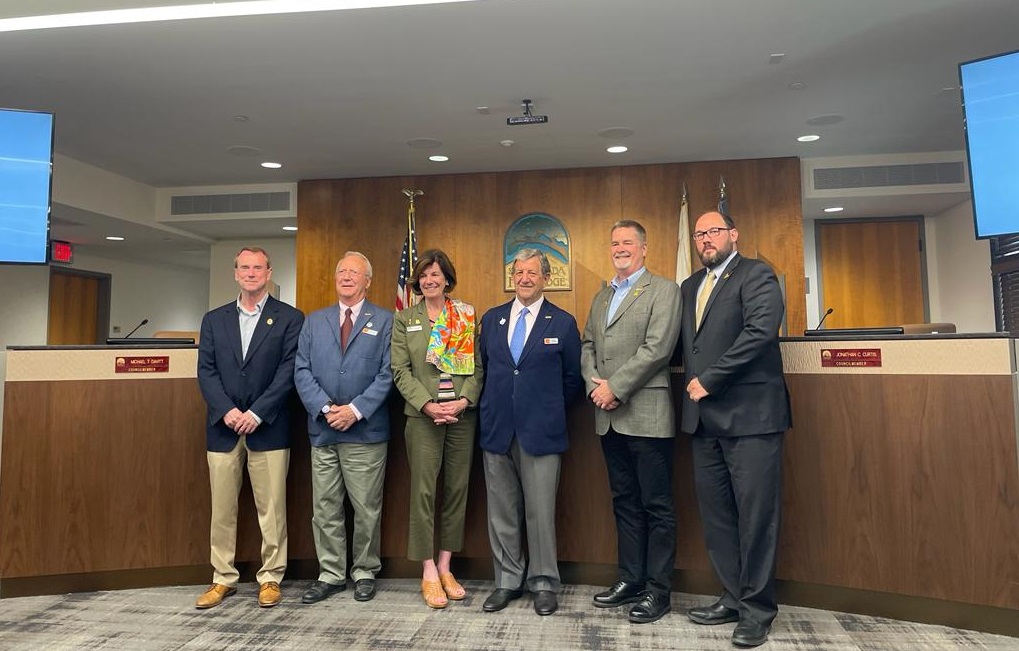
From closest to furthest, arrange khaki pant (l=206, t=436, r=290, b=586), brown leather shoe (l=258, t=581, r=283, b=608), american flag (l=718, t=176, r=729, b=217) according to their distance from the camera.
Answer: brown leather shoe (l=258, t=581, r=283, b=608) → khaki pant (l=206, t=436, r=290, b=586) → american flag (l=718, t=176, r=729, b=217)

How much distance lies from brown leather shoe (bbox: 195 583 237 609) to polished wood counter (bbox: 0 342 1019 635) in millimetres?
244

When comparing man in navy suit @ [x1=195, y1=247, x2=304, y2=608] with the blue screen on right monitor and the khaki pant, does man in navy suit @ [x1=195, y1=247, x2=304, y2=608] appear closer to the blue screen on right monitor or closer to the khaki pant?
the khaki pant

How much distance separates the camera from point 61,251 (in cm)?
872

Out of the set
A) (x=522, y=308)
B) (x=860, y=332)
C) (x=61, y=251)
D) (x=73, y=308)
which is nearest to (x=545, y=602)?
(x=522, y=308)

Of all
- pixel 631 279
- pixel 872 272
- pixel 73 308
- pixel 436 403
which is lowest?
pixel 436 403

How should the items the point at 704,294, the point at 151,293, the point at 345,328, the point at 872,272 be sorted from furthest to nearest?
the point at 151,293 < the point at 872,272 < the point at 345,328 < the point at 704,294

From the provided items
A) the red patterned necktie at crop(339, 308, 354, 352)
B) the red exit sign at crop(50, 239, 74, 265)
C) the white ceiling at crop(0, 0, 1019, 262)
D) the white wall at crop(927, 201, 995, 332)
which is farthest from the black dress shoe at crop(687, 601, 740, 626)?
the red exit sign at crop(50, 239, 74, 265)

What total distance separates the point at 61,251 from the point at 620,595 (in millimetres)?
8992

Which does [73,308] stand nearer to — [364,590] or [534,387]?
[364,590]

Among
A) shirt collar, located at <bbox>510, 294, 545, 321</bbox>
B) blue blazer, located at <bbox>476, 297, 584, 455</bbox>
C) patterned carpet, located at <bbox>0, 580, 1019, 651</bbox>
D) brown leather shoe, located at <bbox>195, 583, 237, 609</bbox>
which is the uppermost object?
shirt collar, located at <bbox>510, 294, 545, 321</bbox>

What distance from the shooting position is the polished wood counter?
251 cm

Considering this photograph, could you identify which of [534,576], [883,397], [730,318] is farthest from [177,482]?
[883,397]

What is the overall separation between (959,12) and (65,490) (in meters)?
5.42

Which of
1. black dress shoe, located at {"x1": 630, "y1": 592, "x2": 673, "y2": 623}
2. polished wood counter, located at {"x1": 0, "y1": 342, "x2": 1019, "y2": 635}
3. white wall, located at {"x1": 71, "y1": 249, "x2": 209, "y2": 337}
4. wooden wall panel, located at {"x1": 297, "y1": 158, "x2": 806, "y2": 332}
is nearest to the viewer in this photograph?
polished wood counter, located at {"x1": 0, "y1": 342, "x2": 1019, "y2": 635}
